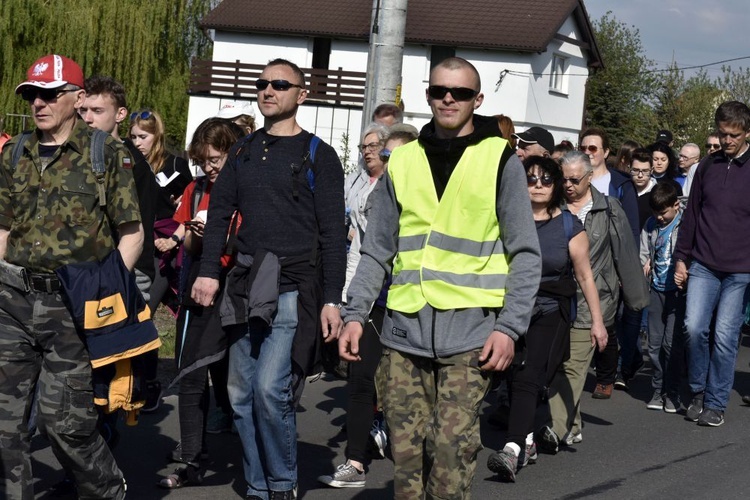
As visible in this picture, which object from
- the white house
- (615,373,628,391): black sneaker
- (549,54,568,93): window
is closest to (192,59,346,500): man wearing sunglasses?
(615,373,628,391): black sneaker

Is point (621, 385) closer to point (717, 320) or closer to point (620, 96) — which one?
point (717, 320)

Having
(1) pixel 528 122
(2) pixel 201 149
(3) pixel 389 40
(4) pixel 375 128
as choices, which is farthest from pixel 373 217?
(1) pixel 528 122

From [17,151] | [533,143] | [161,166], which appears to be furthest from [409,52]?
[17,151]

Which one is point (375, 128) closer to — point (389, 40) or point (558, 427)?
point (558, 427)

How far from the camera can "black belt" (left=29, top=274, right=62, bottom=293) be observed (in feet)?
17.2

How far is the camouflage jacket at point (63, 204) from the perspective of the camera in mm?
5277

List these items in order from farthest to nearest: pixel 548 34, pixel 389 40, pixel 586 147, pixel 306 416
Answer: pixel 548 34 < pixel 389 40 < pixel 586 147 < pixel 306 416

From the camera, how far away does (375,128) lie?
25.5 ft

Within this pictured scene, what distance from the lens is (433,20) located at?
4247 cm

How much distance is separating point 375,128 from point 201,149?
155 centimetres

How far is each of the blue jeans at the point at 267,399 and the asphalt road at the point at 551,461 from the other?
18.1 inches

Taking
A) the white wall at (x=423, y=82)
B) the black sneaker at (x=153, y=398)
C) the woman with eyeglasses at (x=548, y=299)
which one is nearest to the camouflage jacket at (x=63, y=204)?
the black sneaker at (x=153, y=398)

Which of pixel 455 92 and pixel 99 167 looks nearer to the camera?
pixel 455 92

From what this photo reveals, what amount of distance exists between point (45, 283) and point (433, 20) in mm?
38313
